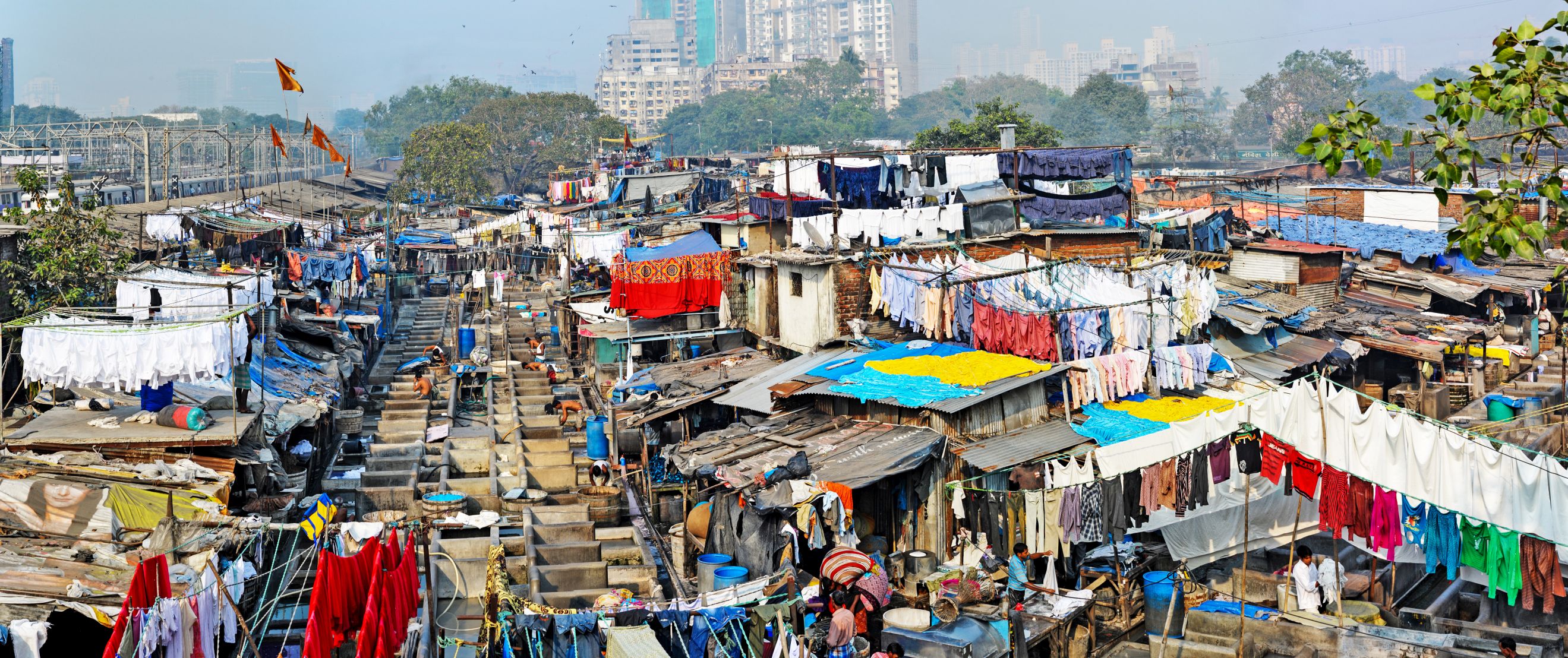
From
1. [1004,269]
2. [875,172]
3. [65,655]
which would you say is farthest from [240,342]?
[875,172]

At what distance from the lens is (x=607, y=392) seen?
2497 cm

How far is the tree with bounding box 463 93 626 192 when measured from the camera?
88938 millimetres

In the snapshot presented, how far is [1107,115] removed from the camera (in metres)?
106

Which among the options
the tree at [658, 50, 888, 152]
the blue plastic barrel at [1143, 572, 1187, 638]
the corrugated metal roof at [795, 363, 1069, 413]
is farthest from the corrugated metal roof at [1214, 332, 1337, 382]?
the tree at [658, 50, 888, 152]

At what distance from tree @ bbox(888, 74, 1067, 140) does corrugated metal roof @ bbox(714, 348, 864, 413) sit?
126 metres

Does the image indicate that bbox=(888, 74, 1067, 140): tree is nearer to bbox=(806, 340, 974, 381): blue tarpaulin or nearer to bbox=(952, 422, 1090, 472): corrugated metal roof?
bbox=(806, 340, 974, 381): blue tarpaulin

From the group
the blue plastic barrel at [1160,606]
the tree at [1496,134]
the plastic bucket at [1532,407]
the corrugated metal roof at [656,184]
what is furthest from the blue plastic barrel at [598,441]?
the corrugated metal roof at [656,184]

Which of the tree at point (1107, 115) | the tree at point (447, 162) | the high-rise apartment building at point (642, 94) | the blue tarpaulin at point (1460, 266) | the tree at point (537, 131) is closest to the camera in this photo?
the blue tarpaulin at point (1460, 266)

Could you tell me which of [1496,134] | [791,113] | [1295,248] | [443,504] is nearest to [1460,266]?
[1295,248]

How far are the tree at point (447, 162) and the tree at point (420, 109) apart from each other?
4032 centimetres

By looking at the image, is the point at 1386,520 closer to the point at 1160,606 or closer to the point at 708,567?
the point at 1160,606

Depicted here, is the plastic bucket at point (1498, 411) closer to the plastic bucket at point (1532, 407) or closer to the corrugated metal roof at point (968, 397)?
the plastic bucket at point (1532, 407)

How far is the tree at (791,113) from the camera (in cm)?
12056

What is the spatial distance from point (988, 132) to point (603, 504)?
39.3 metres
